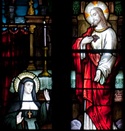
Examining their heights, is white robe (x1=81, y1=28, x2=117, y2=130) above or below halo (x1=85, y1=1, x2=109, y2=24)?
below

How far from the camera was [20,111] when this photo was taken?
10.2 metres

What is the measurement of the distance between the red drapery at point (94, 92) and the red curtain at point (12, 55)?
66 cm

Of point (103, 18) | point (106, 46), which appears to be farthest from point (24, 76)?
point (103, 18)

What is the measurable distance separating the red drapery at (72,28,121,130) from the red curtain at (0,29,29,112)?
2.17ft

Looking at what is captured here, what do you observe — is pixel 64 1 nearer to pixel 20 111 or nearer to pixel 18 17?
pixel 18 17

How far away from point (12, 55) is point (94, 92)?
1114 millimetres

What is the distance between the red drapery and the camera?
10148 millimetres

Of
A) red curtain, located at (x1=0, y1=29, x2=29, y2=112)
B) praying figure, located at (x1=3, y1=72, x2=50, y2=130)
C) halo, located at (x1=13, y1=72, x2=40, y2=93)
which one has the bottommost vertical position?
praying figure, located at (x1=3, y1=72, x2=50, y2=130)

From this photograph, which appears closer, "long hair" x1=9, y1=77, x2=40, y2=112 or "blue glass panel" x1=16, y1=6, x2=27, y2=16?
"long hair" x1=9, y1=77, x2=40, y2=112

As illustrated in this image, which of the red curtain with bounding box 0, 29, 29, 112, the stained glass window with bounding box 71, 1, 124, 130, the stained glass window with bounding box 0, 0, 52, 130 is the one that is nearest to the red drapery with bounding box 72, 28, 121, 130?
the stained glass window with bounding box 71, 1, 124, 130

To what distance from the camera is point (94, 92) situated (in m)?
10.2

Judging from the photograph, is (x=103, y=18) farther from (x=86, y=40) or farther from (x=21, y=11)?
(x=21, y=11)

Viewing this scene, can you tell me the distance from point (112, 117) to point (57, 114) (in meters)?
0.67

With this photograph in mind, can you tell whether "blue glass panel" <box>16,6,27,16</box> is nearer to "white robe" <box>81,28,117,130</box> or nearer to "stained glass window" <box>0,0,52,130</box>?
"stained glass window" <box>0,0,52,130</box>
